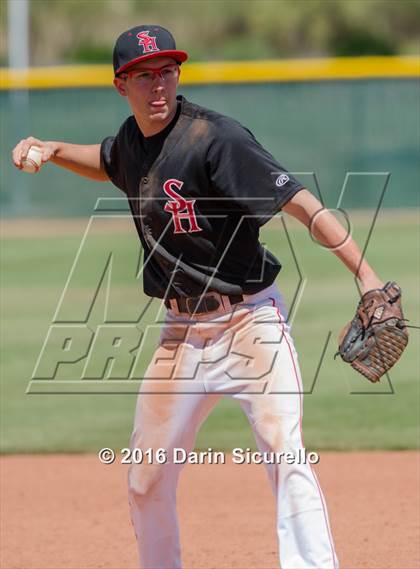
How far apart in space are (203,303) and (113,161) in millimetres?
744

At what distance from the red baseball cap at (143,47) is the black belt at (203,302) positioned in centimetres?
86

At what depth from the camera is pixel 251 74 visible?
15359mm

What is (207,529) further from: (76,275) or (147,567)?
(76,275)

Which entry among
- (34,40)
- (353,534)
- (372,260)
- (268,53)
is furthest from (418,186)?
(34,40)

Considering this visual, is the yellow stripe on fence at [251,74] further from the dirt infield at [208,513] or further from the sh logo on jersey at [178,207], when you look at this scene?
the sh logo on jersey at [178,207]

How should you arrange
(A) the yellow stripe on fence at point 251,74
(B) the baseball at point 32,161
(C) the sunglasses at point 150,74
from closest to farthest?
(C) the sunglasses at point 150,74 < (B) the baseball at point 32,161 < (A) the yellow stripe on fence at point 251,74

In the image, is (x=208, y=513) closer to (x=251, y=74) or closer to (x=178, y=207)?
(x=178, y=207)

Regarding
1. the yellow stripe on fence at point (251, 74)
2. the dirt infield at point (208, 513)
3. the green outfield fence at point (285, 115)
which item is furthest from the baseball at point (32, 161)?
the yellow stripe on fence at point (251, 74)

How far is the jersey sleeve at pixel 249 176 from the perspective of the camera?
379 centimetres

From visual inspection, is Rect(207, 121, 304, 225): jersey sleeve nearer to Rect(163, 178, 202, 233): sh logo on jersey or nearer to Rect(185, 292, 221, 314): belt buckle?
Rect(163, 178, 202, 233): sh logo on jersey

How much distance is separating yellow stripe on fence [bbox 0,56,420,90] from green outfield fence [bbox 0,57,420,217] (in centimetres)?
1

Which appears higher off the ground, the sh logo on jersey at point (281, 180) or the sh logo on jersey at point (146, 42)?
the sh logo on jersey at point (146, 42)

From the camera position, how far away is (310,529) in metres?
3.67

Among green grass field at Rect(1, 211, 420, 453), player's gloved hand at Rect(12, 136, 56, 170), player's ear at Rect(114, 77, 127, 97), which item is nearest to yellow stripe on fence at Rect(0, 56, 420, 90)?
green grass field at Rect(1, 211, 420, 453)
